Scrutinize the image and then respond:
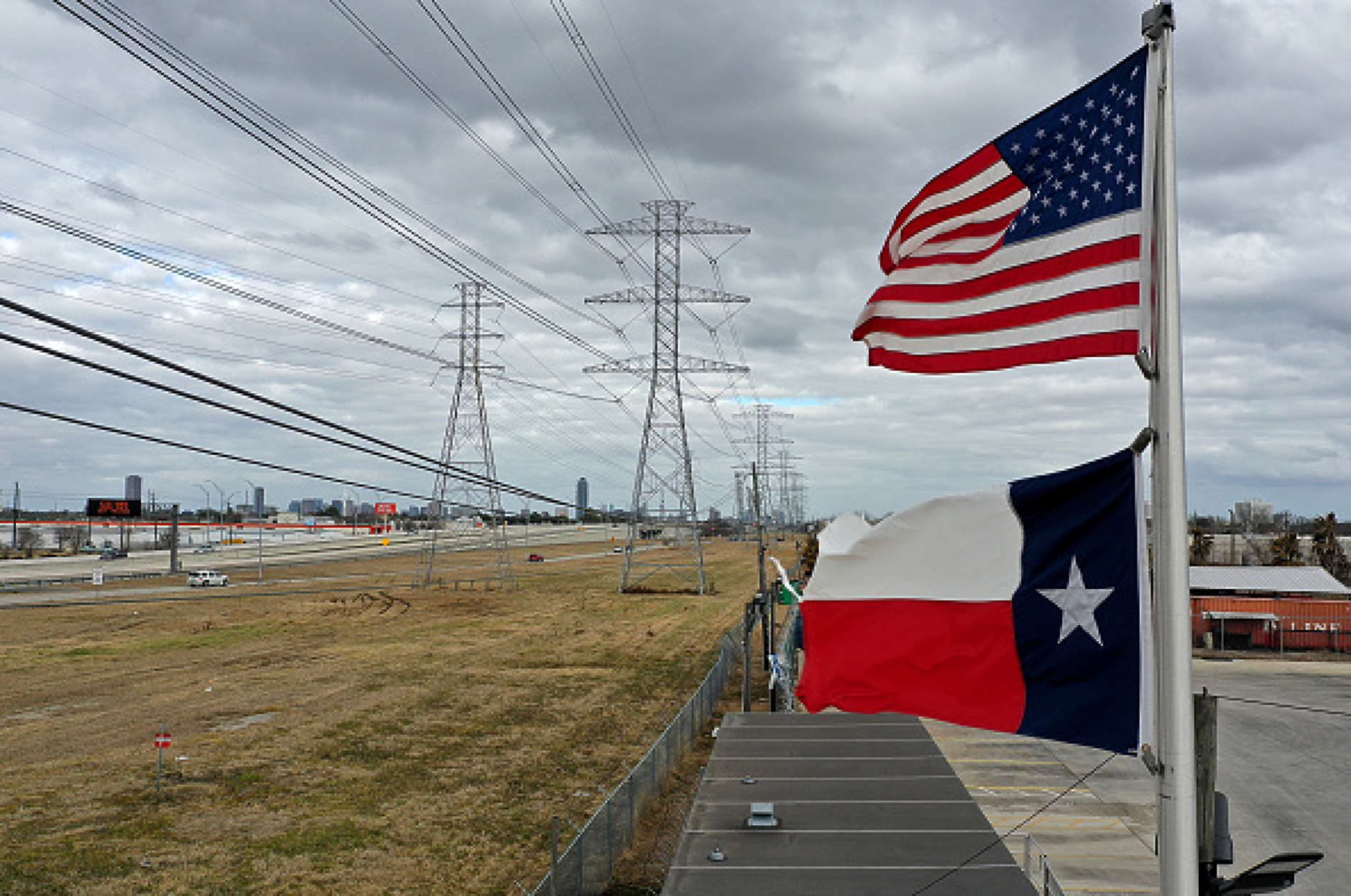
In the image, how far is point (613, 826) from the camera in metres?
19.5

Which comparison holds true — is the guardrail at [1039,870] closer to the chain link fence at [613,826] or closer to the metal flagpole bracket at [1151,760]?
the chain link fence at [613,826]

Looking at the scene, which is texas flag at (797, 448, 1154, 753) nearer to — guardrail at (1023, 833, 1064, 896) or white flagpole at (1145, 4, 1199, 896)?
white flagpole at (1145, 4, 1199, 896)

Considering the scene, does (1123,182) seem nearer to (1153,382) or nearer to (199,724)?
(1153,382)

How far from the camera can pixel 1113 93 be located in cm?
604

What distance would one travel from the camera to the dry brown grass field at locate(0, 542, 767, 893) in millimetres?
20719

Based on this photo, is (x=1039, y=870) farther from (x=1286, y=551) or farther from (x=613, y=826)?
(x=1286, y=551)

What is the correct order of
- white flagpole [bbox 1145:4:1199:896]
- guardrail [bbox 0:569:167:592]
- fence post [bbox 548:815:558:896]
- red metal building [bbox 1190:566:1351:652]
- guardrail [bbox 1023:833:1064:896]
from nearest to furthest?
white flagpole [bbox 1145:4:1199:896]
guardrail [bbox 1023:833:1064:896]
fence post [bbox 548:815:558:896]
red metal building [bbox 1190:566:1351:652]
guardrail [bbox 0:569:167:592]

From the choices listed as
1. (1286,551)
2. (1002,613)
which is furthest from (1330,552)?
(1002,613)

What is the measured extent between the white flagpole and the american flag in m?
0.44

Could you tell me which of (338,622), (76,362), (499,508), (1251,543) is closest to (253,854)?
(76,362)

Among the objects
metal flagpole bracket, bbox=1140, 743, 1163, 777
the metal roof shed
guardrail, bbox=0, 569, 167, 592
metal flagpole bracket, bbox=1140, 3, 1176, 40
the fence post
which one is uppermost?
metal flagpole bracket, bbox=1140, 3, 1176, 40

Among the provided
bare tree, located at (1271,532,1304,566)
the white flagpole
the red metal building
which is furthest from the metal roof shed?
the white flagpole

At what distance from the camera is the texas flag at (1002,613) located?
577cm

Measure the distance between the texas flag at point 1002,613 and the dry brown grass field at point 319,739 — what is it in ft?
49.0
